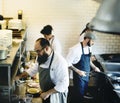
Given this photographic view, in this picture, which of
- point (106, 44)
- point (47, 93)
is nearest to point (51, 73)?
point (47, 93)

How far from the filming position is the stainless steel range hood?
877 mm

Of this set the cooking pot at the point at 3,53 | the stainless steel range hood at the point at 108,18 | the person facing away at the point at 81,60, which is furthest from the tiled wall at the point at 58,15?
the stainless steel range hood at the point at 108,18

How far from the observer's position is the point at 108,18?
908 mm

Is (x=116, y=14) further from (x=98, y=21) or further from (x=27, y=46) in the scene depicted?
(x=27, y=46)

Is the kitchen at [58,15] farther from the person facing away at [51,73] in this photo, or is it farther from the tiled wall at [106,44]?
the person facing away at [51,73]

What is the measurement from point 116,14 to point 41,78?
2899 millimetres

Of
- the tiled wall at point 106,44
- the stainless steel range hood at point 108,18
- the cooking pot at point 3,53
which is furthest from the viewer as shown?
the tiled wall at point 106,44

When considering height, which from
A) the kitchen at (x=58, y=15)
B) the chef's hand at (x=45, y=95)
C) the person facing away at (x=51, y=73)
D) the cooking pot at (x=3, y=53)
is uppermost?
the kitchen at (x=58, y=15)

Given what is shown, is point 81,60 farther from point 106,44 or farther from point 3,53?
point 3,53

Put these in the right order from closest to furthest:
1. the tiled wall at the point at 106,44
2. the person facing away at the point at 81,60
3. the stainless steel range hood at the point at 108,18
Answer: the stainless steel range hood at the point at 108,18, the person facing away at the point at 81,60, the tiled wall at the point at 106,44

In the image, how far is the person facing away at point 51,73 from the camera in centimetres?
349

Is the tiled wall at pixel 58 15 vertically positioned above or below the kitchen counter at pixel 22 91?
above

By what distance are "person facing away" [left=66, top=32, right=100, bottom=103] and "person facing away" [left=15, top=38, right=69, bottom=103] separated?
1.23 metres

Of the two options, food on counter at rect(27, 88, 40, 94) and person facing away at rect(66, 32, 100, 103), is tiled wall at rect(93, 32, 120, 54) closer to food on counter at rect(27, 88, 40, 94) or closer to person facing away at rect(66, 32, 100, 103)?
person facing away at rect(66, 32, 100, 103)
